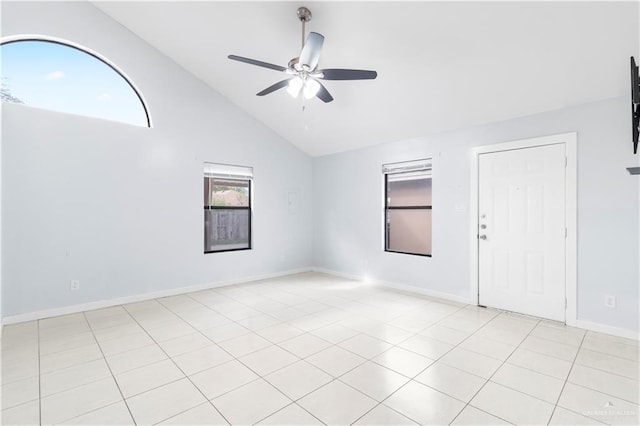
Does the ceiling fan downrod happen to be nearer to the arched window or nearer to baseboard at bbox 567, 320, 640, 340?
the arched window

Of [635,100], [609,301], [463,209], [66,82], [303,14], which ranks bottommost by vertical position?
[609,301]

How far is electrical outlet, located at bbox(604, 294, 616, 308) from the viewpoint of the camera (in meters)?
3.06

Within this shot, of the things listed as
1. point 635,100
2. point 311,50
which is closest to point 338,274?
point 311,50

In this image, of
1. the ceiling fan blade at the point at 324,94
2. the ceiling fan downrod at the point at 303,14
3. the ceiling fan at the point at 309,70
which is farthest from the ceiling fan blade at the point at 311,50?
the ceiling fan downrod at the point at 303,14

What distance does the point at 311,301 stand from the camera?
4.27 metres

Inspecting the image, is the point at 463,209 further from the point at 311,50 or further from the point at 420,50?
the point at 311,50

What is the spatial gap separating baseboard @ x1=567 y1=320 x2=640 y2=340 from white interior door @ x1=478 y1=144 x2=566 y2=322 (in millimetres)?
147

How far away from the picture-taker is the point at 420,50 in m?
3.16

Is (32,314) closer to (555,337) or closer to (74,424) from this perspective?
(74,424)

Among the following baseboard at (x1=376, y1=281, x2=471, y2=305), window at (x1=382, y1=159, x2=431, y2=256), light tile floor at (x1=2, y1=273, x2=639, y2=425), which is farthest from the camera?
window at (x1=382, y1=159, x2=431, y2=256)

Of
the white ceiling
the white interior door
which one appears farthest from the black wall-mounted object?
the white interior door

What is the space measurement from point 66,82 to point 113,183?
52.2 inches

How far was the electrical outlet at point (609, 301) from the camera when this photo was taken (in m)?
3.06

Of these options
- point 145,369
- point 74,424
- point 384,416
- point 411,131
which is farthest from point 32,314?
point 411,131
